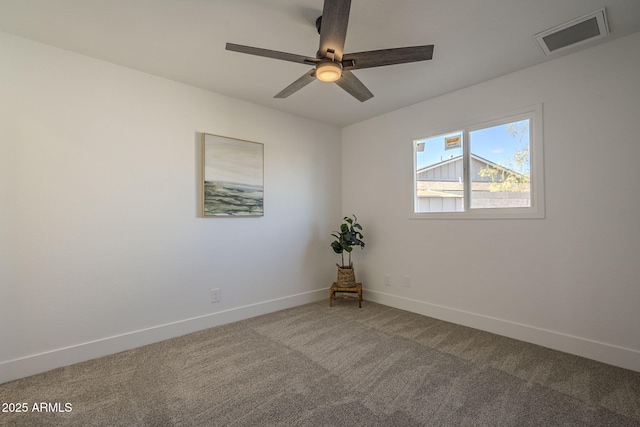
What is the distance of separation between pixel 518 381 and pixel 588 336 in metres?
0.87

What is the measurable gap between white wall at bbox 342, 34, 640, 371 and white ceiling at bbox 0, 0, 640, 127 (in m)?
0.28

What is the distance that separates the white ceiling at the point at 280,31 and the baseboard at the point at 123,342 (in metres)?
2.39

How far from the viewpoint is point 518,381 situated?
200cm

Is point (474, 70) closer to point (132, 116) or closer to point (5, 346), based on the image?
point (132, 116)

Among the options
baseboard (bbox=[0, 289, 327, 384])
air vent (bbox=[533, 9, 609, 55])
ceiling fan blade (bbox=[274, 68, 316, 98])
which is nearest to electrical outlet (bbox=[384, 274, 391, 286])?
baseboard (bbox=[0, 289, 327, 384])

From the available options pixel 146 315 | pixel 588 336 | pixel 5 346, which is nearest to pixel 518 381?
pixel 588 336

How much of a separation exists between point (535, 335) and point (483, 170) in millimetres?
A: 1606

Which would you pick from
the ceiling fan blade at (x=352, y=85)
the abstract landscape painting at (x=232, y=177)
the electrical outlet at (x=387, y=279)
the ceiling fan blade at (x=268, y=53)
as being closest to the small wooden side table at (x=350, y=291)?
the electrical outlet at (x=387, y=279)

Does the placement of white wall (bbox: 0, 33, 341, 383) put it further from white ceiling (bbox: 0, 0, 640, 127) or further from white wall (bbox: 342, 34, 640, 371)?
white wall (bbox: 342, 34, 640, 371)

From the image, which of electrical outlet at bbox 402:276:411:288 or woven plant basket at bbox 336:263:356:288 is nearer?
electrical outlet at bbox 402:276:411:288

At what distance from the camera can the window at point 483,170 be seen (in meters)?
2.66

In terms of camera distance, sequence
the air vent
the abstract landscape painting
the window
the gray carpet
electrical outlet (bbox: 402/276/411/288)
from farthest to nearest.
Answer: electrical outlet (bbox: 402/276/411/288)
the abstract landscape painting
the window
the air vent
the gray carpet

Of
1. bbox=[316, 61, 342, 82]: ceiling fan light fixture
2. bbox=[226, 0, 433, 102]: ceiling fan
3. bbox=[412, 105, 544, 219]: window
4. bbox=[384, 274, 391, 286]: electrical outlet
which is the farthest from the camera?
bbox=[384, 274, 391, 286]: electrical outlet

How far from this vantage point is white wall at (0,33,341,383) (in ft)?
7.02
